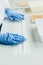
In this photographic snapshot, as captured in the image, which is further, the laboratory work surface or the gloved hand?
the gloved hand

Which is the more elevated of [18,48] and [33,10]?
[33,10]

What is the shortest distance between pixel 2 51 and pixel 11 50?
51 millimetres

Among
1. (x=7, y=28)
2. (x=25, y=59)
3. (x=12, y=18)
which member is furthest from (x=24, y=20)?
(x=25, y=59)

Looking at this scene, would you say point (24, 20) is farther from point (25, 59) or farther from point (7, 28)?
point (25, 59)

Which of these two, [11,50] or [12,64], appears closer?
[12,64]

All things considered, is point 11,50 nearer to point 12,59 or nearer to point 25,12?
point 12,59

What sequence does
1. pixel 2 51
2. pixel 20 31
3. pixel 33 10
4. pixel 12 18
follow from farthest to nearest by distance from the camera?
pixel 33 10 → pixel 12 18 → pixel 20 31 → pixel 2 51

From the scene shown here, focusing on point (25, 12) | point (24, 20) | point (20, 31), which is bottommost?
point (20, 31)

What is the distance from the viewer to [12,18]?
4.18 ft

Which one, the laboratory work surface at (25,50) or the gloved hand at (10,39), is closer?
the laboratory work surface at (25,50)

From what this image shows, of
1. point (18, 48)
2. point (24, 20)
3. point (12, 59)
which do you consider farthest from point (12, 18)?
point (12, 59)

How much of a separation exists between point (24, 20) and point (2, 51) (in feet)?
1.68

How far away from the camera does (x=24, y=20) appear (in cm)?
128

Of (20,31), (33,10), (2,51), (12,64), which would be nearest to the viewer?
(12,64)
